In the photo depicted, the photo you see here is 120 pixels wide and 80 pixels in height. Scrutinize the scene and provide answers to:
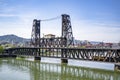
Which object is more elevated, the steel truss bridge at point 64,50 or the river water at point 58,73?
the steel truss bridge at point 64,50

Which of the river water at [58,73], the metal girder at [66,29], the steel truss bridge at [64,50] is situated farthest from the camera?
the metal girder at [66,29]

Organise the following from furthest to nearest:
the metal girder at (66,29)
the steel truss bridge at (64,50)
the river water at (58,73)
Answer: the metal girder at (66,29), the steel truss bridge at (64,50), the river water at (58,73)

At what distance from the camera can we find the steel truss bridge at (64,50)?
77.8 m

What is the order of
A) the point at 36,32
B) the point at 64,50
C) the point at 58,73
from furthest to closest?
the point at 36,32, the point at 64,50, the point at 58,73

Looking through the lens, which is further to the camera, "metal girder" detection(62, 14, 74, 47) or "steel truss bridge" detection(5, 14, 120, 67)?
"metal girder" detection(62, 14, 74, 47)

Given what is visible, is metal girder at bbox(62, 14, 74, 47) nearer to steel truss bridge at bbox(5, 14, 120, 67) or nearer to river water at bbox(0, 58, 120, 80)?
steel truss bridge at bbox(5, 14, 120, 67)

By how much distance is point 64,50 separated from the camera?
95.9m

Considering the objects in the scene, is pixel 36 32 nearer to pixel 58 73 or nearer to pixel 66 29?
pixel 66 29

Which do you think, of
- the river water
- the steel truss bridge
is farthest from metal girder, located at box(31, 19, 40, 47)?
the river water

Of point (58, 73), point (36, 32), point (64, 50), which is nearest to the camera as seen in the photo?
point (58, 73)

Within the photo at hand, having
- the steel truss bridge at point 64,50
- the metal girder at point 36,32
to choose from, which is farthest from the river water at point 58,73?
the metal girder at point 36,32

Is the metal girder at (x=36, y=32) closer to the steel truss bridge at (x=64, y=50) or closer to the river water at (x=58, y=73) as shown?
the steel truss bridge at (x=64, y=50)

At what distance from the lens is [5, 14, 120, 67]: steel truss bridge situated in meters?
77.8

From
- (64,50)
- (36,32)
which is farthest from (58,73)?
(36,32)
